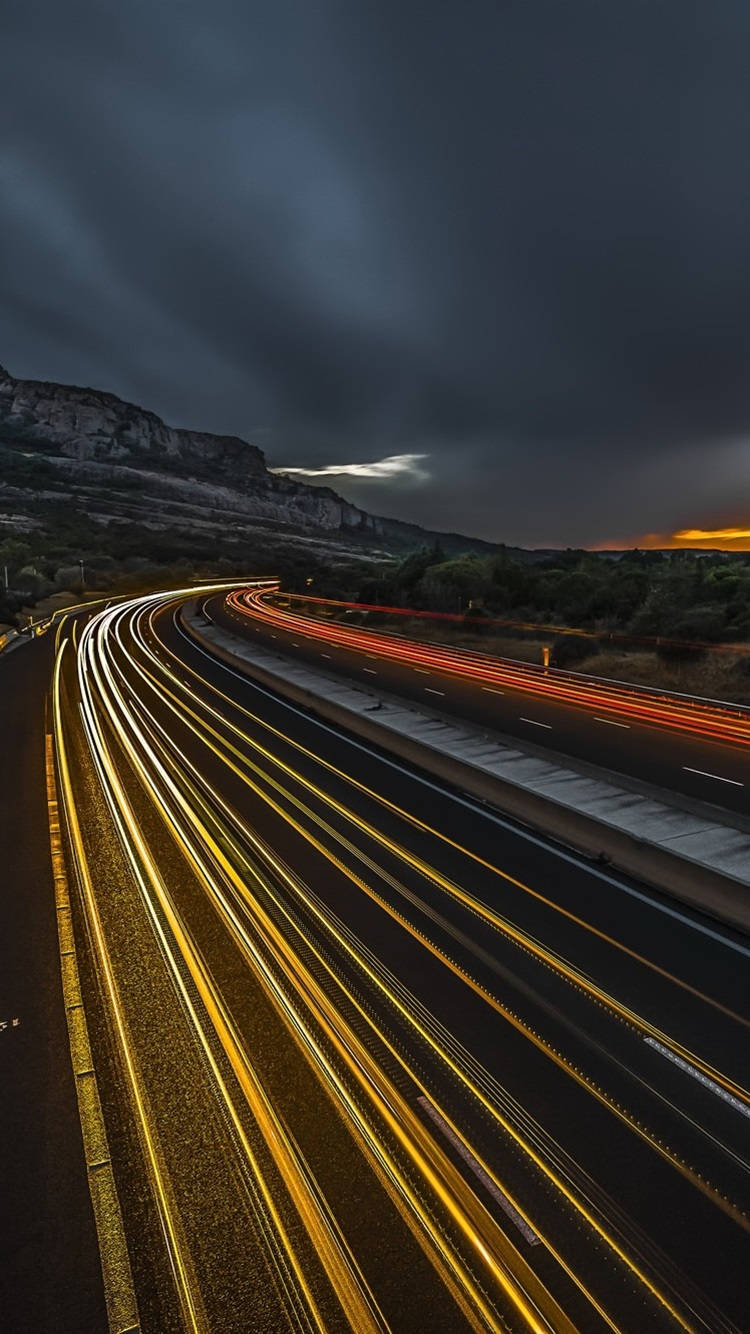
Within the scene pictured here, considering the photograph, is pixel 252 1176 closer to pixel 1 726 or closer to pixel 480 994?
pixel 480 994

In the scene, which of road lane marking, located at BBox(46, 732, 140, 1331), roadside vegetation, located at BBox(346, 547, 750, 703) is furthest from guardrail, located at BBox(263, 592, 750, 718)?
road lane marking, located at BBox(46, 732, 140, 1331)

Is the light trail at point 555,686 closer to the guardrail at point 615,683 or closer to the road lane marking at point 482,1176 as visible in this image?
the guardrail at point 615,683

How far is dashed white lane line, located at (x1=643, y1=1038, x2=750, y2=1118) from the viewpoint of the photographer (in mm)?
6051

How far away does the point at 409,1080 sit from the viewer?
251 inches

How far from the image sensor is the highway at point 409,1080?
456cm

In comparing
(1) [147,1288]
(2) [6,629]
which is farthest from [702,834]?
(2) [6,629]

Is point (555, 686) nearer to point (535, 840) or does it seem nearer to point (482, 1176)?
point (535, 840)

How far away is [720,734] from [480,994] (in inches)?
651

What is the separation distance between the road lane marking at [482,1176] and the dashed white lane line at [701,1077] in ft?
7.95

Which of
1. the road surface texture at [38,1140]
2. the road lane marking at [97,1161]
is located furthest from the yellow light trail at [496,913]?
the road surface texture at [38,1140]

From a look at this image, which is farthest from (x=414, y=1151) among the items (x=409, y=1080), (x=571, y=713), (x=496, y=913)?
(x=571, y=713)

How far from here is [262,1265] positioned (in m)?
4.66

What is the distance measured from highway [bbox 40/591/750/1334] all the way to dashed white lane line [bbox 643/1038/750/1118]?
3 centimetres

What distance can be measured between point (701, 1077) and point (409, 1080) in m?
2.83
